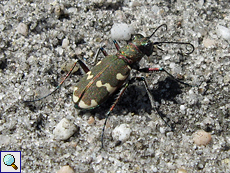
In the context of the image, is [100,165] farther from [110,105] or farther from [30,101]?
[30,101]

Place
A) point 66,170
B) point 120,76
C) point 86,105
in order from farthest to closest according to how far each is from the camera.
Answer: point 120,76 < point 86,105 < point 66,170

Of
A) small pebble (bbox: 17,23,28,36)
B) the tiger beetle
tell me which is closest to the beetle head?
the tiger beetle

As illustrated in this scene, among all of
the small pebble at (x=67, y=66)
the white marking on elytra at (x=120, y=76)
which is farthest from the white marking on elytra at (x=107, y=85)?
the small pebble at (x=67, y=66)

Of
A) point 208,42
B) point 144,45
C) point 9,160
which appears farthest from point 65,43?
point 208,42

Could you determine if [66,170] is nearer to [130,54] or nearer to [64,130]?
[64,130]

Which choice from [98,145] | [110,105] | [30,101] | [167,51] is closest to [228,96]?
[167,51]

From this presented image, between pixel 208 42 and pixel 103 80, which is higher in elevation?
pixel 103 80
